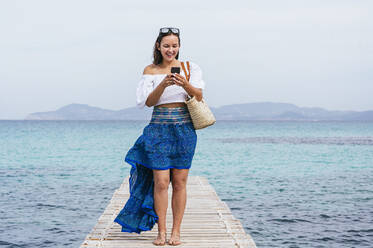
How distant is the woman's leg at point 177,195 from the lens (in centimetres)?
452

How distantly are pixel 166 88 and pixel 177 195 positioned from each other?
3.37 feet

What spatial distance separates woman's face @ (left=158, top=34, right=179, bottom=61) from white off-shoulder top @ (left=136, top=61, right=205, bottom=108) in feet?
0.54

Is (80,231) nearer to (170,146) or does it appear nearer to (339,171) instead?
(170,146)

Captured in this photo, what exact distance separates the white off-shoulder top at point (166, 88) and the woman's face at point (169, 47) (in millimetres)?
165

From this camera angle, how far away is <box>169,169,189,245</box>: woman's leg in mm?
4520

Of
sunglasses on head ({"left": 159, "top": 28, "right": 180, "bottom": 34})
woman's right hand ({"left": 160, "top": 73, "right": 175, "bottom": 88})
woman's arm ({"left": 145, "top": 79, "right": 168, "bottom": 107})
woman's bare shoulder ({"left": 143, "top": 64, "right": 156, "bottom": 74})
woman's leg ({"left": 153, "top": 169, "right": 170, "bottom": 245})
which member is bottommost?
woman's leg ({"left": 153, "top": 169, "right": 170, "bottom": 245})

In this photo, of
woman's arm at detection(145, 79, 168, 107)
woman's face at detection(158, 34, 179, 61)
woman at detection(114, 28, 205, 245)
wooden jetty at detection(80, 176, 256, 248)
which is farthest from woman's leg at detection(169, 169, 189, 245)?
woman's face at detection(158, 34, 179, 61)

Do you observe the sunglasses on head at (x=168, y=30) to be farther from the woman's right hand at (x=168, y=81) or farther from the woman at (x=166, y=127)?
the woman's right hand at (x=168, y=81)

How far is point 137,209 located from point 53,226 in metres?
4.64

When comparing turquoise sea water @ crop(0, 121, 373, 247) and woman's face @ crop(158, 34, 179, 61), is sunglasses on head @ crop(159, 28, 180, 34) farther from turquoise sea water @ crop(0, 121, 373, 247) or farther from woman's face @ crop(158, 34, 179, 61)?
turquoise sea water @ crop(0, 121, 373, 247)

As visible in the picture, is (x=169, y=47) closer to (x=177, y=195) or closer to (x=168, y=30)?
(x=168, y=30)

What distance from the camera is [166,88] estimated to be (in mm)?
4387

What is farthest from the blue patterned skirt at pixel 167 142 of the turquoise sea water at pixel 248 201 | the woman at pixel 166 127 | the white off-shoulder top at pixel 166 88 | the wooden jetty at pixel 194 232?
the turquoise sea water at pixel 248 201

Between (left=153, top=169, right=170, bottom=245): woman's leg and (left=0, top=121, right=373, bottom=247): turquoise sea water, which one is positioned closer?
(left=153, top=169, right=170, bottom=245): woman's leg
